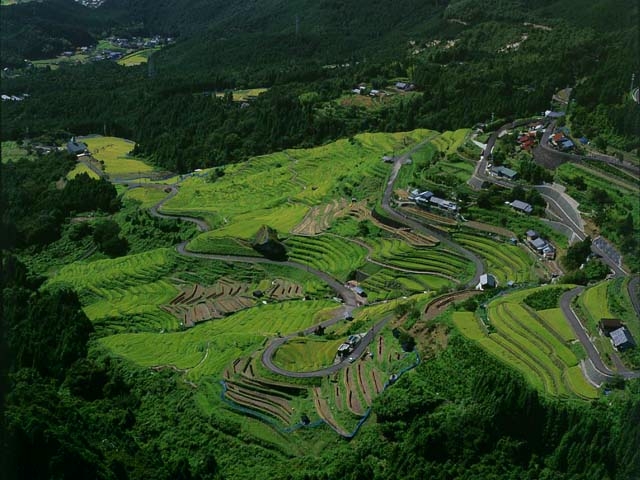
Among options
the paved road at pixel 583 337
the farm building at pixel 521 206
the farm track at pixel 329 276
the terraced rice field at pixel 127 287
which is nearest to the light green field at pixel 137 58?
the farm track at pixel 329 276

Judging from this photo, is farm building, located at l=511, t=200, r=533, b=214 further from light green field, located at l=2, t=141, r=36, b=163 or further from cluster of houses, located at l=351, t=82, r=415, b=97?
light green field, located at l=2, t=141, r=36, b=163

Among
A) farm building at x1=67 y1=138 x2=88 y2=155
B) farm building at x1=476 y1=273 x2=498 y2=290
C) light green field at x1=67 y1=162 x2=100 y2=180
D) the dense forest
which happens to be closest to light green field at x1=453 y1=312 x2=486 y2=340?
the dense forest

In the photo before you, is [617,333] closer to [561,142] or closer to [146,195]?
[561,142]

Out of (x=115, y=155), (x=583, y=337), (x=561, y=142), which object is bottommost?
(x=115, y=155)

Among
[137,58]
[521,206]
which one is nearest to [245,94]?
[137,58]

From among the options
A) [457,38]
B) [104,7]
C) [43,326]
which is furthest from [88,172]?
[104,7]

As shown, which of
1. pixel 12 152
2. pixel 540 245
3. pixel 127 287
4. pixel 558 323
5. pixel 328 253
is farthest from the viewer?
pixel 12 152

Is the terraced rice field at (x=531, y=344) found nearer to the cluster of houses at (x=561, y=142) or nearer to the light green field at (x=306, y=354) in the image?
the light green field at (x=306, y=354)
